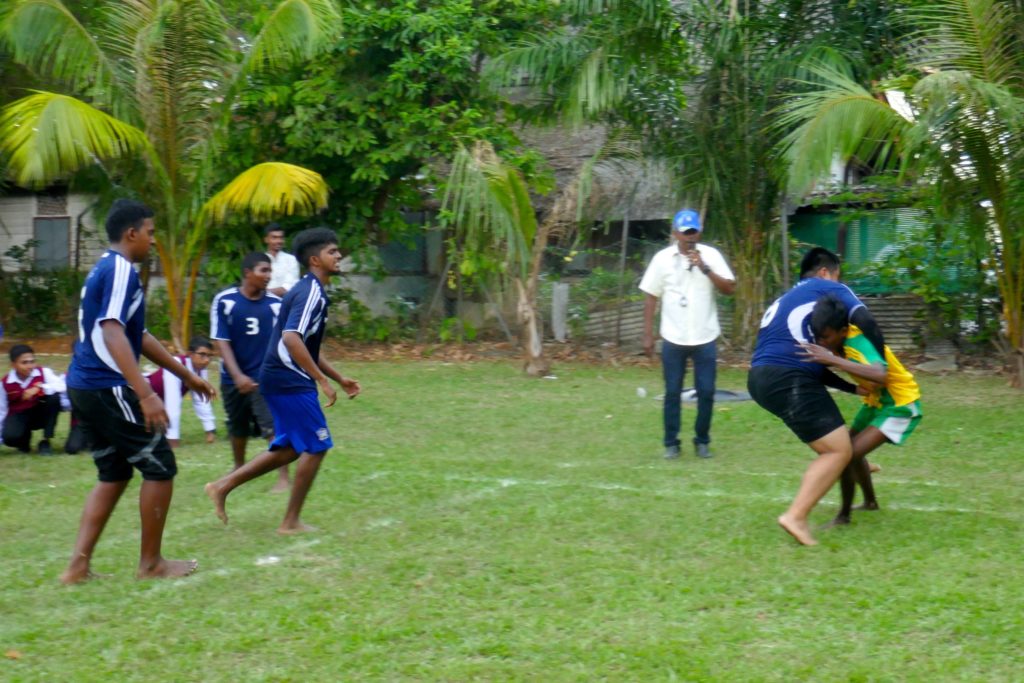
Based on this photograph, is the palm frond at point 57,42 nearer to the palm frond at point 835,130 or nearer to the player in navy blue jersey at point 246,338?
the player in navy blue jersey at point 246,338

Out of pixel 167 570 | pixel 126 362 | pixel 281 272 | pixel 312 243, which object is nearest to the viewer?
pixel 126 362

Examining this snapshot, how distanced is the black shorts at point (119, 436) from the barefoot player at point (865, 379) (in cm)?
341

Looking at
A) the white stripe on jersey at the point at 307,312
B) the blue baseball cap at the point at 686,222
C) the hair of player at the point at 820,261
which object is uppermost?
the blue baseball cap at the point at 686,222

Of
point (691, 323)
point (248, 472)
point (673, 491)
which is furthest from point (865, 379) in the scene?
point (248, 472)

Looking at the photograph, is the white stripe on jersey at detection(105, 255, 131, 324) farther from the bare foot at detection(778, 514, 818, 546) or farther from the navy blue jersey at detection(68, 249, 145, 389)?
the bare foot at detection(778, 514, 818, 546)

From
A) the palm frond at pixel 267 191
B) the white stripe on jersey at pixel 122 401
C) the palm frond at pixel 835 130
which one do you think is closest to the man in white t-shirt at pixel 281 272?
the palm frond at pixel 267 191

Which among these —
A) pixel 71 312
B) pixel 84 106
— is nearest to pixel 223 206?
pixel 84 106

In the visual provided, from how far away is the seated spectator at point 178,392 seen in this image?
10.4 meters

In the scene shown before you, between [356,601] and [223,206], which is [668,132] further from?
[356,601]

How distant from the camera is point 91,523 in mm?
5953

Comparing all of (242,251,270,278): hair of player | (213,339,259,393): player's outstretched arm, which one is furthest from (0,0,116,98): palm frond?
(213,339,259,393): player's outstretched arm

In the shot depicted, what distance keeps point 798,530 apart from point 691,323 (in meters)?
3.05

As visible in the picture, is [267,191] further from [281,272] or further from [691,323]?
[691,323]

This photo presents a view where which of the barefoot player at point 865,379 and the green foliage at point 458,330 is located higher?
the barefoot player at point 865,379
